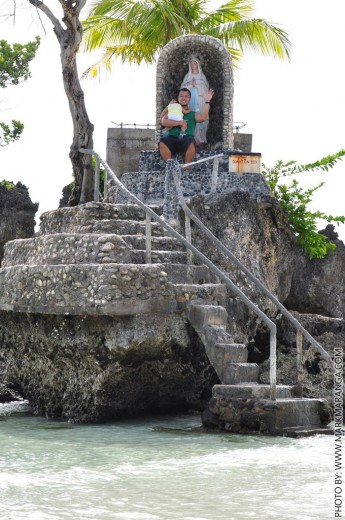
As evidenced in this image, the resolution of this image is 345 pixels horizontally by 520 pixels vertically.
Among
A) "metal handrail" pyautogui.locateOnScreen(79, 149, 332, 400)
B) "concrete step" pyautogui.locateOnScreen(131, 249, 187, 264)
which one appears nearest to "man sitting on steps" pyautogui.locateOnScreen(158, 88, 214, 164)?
"metal handrail" pyautogui.locateOnScreen(79, 149, 332, 400)

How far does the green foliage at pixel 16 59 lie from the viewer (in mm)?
25109

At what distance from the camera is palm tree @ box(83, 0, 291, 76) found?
91.0 ft

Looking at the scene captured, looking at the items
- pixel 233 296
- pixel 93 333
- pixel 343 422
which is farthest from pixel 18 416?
pixel 343 422

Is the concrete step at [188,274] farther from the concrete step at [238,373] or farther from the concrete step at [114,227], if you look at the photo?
the concrete step at [238,373]

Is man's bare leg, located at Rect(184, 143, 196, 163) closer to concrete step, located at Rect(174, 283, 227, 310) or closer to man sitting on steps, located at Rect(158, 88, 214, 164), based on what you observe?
man sitting on steps, located at Rect(158, 88, 214, 164)

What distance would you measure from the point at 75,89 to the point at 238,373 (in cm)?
1018

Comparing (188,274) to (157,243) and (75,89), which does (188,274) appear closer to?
(157,243)

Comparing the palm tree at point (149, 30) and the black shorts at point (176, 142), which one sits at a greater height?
the palm tree at point (149, 30)

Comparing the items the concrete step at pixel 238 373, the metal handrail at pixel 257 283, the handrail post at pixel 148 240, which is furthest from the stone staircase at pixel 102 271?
the concrete step at pixel 238 373

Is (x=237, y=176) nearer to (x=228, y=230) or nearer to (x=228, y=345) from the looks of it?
(x=228, y=230)

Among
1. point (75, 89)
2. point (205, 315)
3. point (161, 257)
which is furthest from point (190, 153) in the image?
point (205, 315)

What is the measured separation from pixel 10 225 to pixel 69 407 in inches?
421

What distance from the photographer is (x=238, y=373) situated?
44.3 ft

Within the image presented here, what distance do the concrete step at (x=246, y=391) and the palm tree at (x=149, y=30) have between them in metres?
15.7
